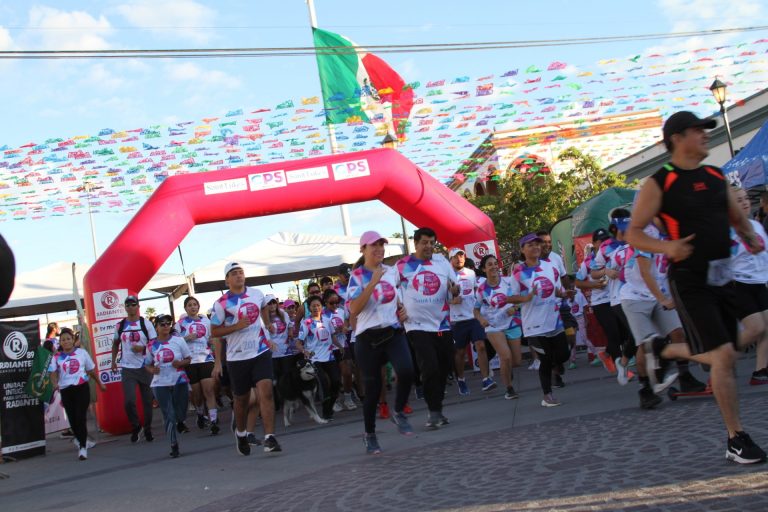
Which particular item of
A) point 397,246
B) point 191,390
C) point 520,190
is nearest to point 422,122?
point 397,246

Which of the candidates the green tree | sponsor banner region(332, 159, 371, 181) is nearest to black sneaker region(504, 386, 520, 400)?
sponsor banner region(332, 159, 371, 181)

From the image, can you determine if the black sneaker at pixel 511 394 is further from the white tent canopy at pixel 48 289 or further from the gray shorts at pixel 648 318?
the white tent canopy at pixel 48 289

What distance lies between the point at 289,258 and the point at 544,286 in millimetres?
12141

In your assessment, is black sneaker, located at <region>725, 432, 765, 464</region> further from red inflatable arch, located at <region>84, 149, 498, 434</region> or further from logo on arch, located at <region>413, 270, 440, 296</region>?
red inflatable arch, located at <region>84, 149, 498, 434</region>

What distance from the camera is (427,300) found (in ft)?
29.5

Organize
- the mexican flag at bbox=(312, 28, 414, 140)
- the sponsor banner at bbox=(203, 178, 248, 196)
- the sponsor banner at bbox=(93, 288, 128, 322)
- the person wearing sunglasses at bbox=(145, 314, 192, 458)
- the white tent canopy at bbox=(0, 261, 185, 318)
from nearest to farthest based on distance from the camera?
the person wearing sunglasses at bbox=(145, 314, 192, 458)
the sponsor banner at bbox=(93, 288, 128, 322)
the sponsor banner at bbox=(203, 178, 248, 196)
the mexican flag at bbox=(312, 28, 414, 140)
the white tent canopy at bbox=(0, 261, 185, 318)

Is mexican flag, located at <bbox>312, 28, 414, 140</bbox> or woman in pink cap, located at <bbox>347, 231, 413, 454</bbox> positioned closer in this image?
woman in pink cap, located at <bbox>347, 231, 413, 454</bbox>

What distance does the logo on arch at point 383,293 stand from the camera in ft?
26.6

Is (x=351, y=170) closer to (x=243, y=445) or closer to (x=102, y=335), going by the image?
(x=102, y=335)

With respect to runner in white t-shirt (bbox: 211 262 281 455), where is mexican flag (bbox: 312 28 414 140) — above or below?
above

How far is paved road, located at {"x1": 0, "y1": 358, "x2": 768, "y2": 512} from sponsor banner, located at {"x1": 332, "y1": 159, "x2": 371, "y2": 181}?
6848 millimetres

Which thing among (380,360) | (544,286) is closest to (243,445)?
(380,360)

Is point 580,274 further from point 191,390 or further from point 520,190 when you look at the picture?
point 520,190

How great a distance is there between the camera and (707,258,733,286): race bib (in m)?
5.01
